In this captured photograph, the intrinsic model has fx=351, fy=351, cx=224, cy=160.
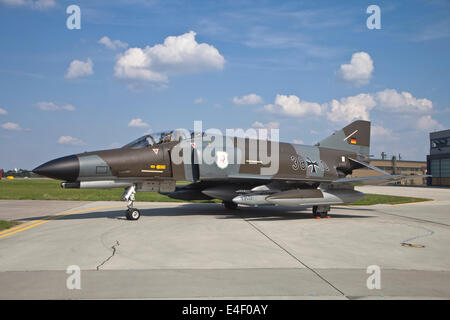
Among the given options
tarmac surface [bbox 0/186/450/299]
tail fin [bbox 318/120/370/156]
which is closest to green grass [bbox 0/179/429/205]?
tail fin [bbox 318/120/370/156]

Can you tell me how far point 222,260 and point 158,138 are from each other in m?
6.92

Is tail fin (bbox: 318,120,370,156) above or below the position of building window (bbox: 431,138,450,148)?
below

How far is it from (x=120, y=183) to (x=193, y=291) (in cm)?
773

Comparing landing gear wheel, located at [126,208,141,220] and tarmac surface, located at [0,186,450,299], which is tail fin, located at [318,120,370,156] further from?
landing gear wheel, located at [126,208,141,220]

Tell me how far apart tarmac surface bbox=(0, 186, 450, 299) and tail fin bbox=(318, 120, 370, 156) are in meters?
6.71

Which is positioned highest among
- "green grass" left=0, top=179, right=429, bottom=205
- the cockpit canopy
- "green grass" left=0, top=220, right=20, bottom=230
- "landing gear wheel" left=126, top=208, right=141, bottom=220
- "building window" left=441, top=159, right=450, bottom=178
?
the cockpit canopy

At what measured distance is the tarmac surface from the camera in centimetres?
465

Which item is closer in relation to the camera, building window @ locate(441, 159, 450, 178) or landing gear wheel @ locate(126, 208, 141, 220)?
landing gear wheel @ locate(126, 208, 141, 220)

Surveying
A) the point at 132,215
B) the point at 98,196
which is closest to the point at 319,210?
the point at 132,215

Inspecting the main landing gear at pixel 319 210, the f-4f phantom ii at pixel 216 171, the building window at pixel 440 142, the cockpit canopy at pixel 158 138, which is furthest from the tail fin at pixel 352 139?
the building window at pixel 440 142

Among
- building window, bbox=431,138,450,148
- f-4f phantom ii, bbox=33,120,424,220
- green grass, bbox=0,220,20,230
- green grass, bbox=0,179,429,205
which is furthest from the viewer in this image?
building window, bbox=431,138,450,148

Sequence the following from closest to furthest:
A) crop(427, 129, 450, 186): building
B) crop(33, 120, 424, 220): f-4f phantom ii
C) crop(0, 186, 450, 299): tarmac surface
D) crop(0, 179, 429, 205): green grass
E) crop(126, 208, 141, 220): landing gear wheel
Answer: crop(0, 186, 450, 299): tarmac surface, crop(33, 120, 424, 220): f-4f phantom ii, crop(126, 208, 141, 220): landing gear wheel, crop(0, 179, 429, 205): green grass, crop(427, 129, 450, 186): building
